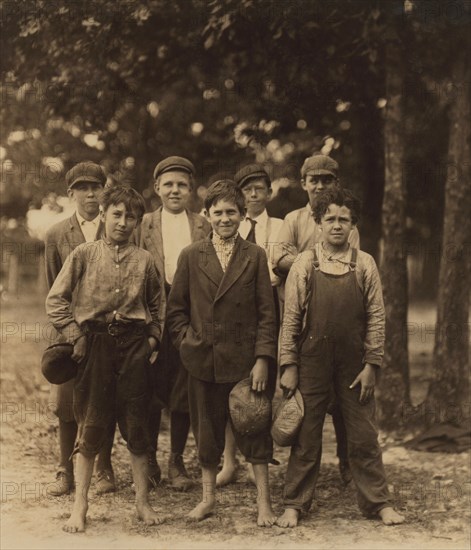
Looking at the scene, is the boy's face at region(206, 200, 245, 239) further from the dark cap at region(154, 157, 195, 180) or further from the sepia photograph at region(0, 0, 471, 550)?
the dark cap at region(154, 157, 195, 180)

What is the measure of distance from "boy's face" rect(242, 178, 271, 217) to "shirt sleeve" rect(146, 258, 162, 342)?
0.92 metres

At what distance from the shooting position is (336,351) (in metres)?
3.86

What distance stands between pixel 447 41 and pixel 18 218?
4144mm

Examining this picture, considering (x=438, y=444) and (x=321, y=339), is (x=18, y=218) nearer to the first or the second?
(x=321, y=339)

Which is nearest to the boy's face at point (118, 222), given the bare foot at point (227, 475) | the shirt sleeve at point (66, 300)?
the shirt sleeve at point (66, 300)

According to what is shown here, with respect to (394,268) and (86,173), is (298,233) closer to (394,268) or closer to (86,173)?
(86,173)

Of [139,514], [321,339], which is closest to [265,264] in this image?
[321,339]

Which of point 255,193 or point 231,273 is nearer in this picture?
point 231,273

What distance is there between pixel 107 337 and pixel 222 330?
654 millimetres

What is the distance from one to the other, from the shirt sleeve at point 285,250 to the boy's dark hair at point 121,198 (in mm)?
1032

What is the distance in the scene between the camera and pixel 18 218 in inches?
249

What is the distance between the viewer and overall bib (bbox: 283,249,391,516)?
385 centimetres

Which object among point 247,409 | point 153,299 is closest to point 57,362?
point 153,299

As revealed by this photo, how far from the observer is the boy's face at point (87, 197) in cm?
440
